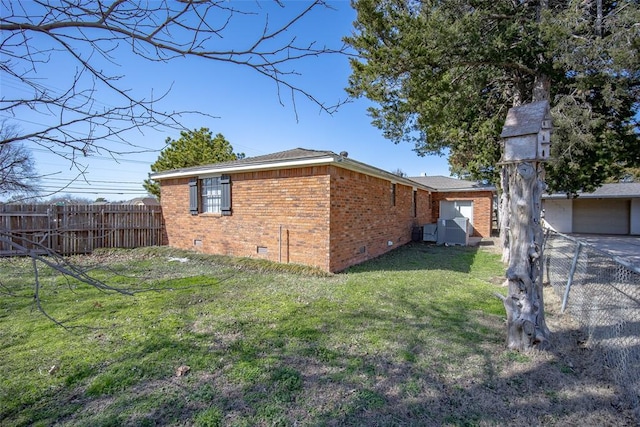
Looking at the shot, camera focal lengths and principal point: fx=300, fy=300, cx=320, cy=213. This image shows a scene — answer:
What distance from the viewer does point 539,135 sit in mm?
3410

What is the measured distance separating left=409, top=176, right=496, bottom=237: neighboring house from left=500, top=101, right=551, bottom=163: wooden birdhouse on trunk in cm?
1288

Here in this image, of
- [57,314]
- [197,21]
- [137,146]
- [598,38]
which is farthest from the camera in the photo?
[598,38]

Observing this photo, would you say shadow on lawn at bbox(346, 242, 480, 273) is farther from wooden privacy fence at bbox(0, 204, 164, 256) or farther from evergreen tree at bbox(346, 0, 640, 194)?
wooden privacy fence at bbox(0, 204, 164, 256)

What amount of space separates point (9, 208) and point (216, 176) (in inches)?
254

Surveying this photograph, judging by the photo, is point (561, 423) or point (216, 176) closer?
point (561, 423)

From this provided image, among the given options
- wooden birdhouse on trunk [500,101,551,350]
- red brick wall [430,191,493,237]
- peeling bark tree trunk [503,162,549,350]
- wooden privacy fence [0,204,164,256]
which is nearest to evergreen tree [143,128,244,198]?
wooden privacy fence [0,204,164,256]

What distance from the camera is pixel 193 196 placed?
33.6 ft

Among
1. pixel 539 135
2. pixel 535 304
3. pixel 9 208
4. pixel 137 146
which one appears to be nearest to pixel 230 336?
pixel 137 146

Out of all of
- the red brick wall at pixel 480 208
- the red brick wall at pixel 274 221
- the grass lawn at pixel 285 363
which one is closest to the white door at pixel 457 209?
the red brick wall at pixel 480 208

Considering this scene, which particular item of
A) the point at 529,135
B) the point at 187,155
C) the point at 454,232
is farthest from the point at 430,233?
the point at 187,155

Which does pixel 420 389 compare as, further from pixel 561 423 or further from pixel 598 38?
pixel 598 38

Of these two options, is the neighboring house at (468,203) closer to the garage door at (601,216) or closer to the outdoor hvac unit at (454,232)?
the outdoor hvac unit at (454,232)

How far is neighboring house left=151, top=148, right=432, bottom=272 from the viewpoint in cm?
738

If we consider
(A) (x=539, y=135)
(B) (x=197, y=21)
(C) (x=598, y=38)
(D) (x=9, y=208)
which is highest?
(C) (x=598, y=38)
